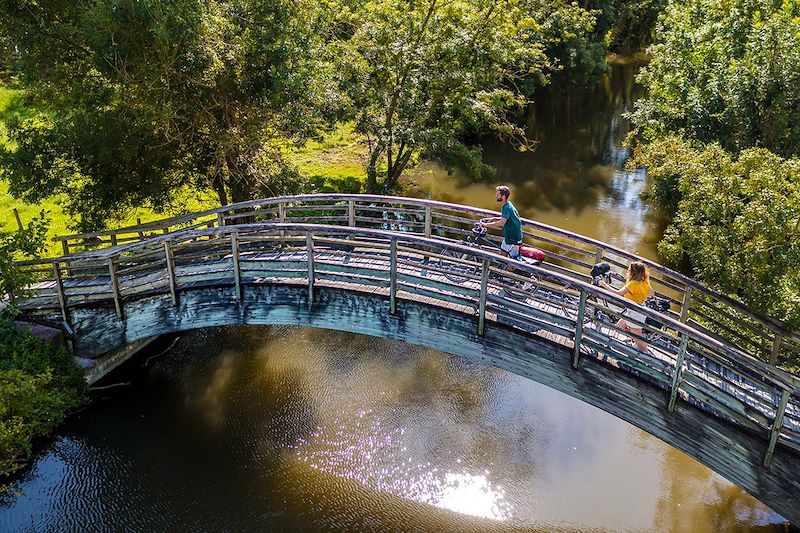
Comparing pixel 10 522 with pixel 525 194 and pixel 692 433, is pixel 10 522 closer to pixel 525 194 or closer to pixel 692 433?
pixel 692 433

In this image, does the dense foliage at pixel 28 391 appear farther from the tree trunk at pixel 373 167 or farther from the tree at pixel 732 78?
the tree at pixel 732 78

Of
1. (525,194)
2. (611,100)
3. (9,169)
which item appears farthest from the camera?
(611,100)

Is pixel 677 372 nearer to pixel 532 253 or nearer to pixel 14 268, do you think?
pixel 532 253

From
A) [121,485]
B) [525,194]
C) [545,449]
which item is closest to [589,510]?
[545,449]

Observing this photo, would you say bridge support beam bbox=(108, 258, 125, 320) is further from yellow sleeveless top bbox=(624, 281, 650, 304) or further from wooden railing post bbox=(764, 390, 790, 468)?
wooden railing post bbox=(764, 390, 790, 468)

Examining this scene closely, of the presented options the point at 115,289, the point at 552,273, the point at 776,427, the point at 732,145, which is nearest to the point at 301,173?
the point at 115,289
